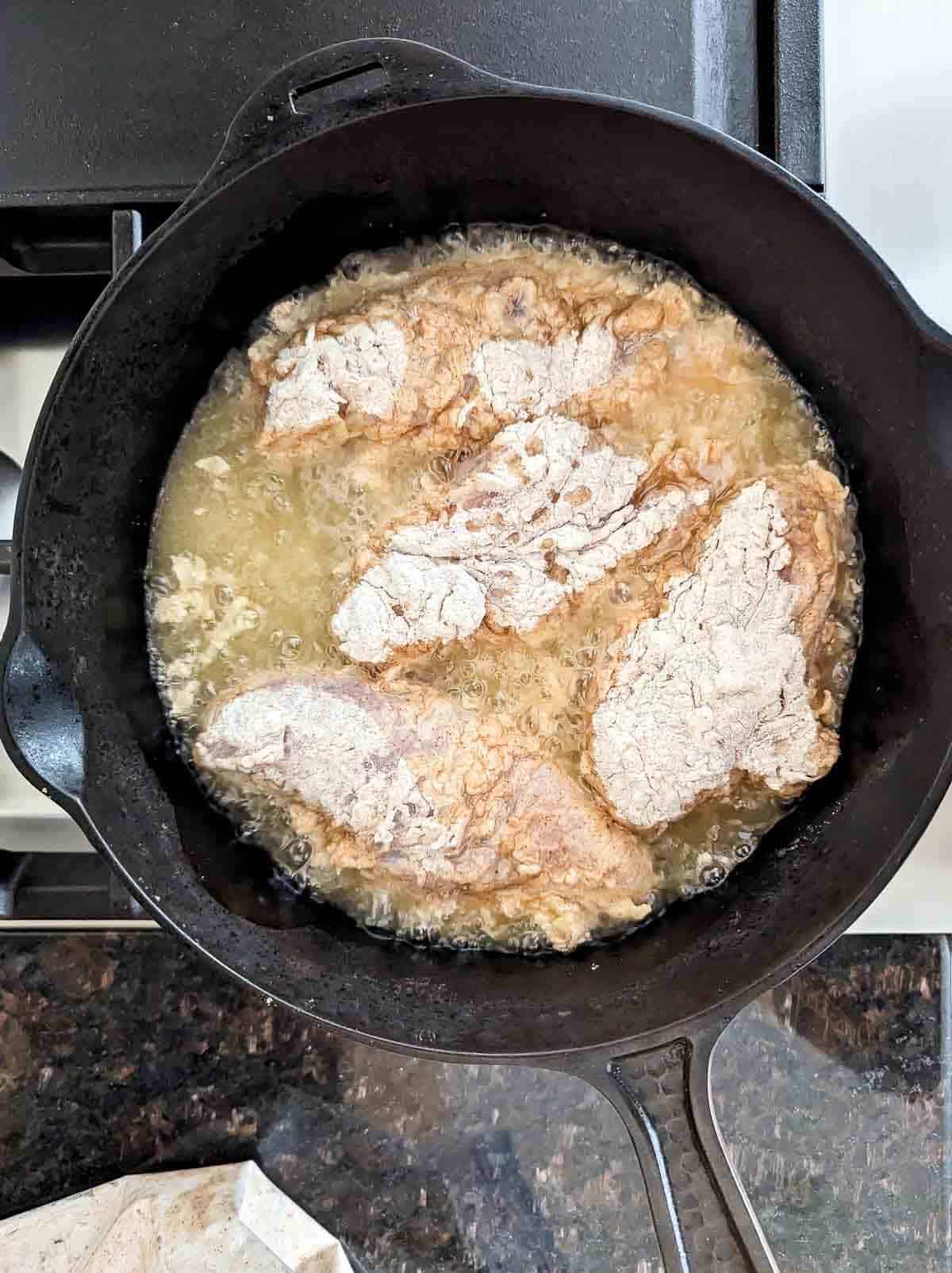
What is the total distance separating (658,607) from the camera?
3.46ft

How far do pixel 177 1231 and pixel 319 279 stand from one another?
1.07m

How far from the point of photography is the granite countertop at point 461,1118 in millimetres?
1193

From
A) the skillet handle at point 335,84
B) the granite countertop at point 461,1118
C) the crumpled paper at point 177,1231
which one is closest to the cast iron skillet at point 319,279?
the skillet handle at point 335,84

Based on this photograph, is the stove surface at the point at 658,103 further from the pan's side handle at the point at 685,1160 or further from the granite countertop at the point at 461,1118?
the pan's side handle at the point at 685,1160

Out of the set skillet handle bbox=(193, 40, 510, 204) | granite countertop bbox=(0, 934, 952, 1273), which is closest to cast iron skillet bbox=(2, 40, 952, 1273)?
skillet handle bbox=(193, 40, 510, 204)

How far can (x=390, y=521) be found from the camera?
107 centimetres

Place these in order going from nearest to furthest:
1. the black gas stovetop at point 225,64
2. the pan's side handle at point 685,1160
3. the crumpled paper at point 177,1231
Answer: the pan's side handle at point 685,1160 → the black gas stovetop at point 225,64 → the crumpled paper at point 177,1231

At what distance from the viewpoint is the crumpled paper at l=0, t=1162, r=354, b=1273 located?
110 centimetres

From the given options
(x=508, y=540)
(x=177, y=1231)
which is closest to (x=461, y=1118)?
(x=177, y=1231)

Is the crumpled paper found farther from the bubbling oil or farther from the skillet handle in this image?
the skillet handle

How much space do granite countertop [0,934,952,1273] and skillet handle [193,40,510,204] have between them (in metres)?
0.89

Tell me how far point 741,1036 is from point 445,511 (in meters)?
0.73

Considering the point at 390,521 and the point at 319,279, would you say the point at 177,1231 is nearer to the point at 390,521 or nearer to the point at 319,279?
the point at 390,521

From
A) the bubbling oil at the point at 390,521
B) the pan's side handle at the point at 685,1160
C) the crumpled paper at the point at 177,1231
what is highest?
the bubbling oil at the point at 390,521
